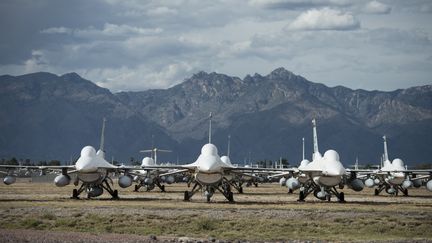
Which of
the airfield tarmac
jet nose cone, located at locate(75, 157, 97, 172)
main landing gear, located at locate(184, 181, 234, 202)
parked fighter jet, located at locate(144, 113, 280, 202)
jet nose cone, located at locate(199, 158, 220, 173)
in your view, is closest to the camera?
the airfield tarmac

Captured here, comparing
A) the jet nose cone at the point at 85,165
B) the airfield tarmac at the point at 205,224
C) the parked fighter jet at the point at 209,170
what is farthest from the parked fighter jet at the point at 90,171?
the airfield tarmac at the point at 205,224

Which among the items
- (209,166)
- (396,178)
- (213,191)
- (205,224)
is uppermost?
(209,166)

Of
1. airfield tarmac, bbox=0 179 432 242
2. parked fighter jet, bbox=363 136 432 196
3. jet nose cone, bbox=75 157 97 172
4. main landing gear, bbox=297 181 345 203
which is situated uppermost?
jet nose cone, bbox=75 157 97 172

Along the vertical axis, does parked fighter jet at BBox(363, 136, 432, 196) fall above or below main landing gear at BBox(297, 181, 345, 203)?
above

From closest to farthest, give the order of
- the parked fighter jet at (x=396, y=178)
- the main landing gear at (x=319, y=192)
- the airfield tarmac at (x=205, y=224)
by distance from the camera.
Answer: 1. the airfield tarmac at (x=205, y=224)
2. the main landing gear at (x=319, y=192)
3. the parked fighter jet at (x=396, y=178)

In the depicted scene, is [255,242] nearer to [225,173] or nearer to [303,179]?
[225,173]

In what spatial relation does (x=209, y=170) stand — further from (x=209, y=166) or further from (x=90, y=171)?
(x=90, y=171)

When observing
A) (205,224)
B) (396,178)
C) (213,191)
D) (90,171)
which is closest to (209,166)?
(213,191)

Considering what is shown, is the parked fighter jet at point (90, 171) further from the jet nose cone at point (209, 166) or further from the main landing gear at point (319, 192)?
the main landing gear at point (319, 192)

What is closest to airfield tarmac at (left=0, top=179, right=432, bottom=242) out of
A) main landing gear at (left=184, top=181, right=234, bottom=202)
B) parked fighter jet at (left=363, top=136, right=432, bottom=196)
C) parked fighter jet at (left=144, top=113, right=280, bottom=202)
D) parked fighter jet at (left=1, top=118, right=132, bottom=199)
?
parked fighter jet at (left=144, top=113, right=280, bottom=202)

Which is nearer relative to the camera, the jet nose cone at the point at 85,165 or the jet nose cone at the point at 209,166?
the jet nose cone at the point at 209,166

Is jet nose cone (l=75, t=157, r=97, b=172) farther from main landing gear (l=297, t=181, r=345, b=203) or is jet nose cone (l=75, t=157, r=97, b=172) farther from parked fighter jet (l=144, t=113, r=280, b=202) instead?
main landing gear (l=297, t=181, r=345, b=203)

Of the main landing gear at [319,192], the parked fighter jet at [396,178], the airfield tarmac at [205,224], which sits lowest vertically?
the airfield tarmac at [205,224]

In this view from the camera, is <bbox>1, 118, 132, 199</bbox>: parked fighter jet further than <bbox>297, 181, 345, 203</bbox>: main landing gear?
No
